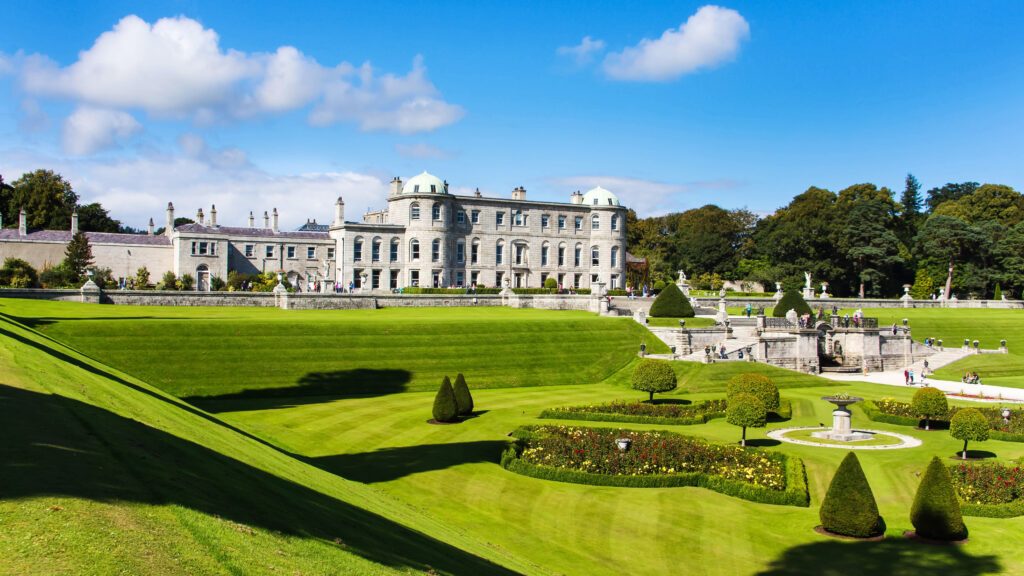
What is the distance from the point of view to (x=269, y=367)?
41719 millimetres

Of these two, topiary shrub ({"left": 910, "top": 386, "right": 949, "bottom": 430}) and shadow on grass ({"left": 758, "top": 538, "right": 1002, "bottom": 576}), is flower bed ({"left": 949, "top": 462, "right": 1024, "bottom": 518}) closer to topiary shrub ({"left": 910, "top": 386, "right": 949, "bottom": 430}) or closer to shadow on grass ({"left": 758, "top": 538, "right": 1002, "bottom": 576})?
shadow on grass ({"left": 758, "top": 538, "right": 1002, "bottom": 576})

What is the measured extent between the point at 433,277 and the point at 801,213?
50172mm

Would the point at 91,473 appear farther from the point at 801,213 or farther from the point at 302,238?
the point at 801,213

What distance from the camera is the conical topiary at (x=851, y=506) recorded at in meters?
20.1

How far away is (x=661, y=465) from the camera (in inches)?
1013

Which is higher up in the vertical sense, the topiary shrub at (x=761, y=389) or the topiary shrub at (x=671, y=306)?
the topiary shrub at (x=671, y=306)

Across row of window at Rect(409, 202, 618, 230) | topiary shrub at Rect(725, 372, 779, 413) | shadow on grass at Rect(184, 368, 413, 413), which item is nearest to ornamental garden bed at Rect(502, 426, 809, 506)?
topiary shrub at Rect(725, 372, 779, 413)

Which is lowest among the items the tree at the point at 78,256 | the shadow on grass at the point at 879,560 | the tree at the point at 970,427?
the shadow on grass at the point at 879,560

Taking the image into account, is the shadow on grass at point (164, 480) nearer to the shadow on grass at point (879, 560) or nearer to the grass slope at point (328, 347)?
the shadow on grass at point (879, 560)

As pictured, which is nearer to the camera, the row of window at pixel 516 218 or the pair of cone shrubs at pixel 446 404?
the pair of cone shrubs at pixel 446 404

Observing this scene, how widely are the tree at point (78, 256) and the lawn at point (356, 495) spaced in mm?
28122

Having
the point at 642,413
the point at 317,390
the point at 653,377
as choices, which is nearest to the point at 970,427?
the point at 642,413

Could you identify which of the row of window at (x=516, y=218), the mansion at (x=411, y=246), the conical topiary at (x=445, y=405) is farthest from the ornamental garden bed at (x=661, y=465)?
the row of window at (x=516, y=218)

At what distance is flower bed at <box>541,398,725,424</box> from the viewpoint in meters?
34.8
